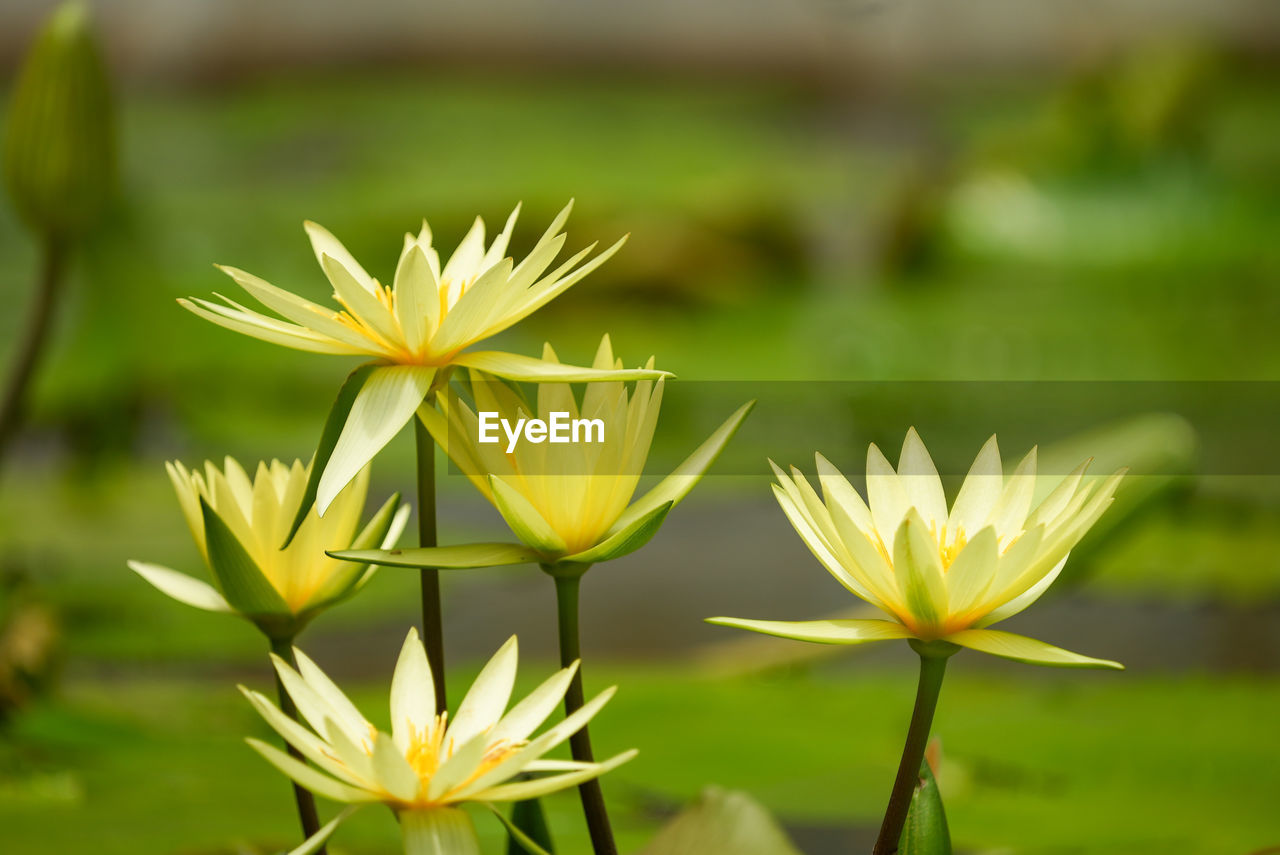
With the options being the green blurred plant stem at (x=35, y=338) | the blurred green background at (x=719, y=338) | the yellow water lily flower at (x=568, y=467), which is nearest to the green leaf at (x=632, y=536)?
the yellow water lily flower at (x=568, y=467)

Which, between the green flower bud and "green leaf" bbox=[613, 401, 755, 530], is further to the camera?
the green flower bud

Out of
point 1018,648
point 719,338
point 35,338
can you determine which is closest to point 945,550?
point 1018,648

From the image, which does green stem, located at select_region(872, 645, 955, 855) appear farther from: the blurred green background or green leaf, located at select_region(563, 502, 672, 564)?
the blurred green background

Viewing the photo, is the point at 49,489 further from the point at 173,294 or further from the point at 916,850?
the point at 916,850

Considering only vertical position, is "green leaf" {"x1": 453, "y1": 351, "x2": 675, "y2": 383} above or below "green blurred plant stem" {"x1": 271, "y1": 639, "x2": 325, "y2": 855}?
above

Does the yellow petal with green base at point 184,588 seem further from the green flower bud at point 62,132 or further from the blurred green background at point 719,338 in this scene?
the green flower bud at point 62,132

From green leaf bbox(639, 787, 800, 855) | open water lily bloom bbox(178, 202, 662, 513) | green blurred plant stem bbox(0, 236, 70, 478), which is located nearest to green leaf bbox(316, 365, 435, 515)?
open water lily bloom bbox(178, 202, 662, 513)
